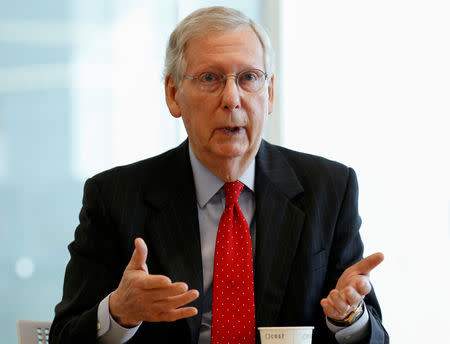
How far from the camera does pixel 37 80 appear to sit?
3088mm

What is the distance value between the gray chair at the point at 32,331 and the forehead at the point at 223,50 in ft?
2.88

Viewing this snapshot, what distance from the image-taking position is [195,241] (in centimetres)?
172

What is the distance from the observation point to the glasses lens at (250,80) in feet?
5.77

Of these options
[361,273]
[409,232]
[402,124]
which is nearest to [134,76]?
[402,124]

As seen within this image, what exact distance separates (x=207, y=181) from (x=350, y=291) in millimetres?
657

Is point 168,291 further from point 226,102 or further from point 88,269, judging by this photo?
point 226,102

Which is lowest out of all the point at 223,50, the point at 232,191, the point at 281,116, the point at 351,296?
the point at 351,296

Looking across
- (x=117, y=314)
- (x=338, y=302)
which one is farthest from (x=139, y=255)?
(x=338, y=302)

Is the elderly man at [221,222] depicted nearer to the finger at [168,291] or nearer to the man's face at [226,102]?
the man's face at [226,102]

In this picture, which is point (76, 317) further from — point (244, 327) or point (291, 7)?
point (291, 7)

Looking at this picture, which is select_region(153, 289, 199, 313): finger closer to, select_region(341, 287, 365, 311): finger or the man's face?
select_region(341, 287, 365, 311): finger

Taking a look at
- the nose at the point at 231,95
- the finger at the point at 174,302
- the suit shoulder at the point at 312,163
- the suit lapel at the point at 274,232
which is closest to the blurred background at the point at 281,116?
the suit shoulder at the point at 312,163

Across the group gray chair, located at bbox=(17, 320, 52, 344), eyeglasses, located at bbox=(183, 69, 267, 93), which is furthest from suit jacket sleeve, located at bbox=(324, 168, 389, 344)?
gray chair, located at bbox=(17, 320, 52, 344)

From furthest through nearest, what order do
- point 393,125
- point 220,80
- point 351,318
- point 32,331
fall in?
1. point 393,125
2. point 220,80
3. point 32,331
4. point 351,318
